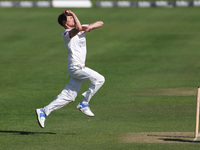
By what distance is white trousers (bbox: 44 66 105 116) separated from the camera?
1205 cm

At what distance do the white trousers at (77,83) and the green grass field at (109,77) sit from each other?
0.65 m

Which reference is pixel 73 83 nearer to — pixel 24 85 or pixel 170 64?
pixel 24 85

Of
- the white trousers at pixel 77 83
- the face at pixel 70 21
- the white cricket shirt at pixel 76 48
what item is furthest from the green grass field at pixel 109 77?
the face at pixel 70 21

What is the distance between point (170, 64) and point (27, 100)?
9.25m

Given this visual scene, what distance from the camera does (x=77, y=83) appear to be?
1230cm

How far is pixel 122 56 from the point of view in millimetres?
26344

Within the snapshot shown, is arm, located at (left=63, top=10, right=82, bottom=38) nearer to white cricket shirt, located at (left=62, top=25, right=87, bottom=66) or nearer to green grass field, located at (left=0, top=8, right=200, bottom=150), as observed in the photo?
white cricket shirt, located at (left=62, top=25, right=87, bottom=66)

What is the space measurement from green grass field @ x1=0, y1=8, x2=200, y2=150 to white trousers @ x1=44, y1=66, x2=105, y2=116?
646 millimetres

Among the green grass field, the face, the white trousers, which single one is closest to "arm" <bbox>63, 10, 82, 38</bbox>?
the face

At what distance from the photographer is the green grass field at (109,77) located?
1193cm

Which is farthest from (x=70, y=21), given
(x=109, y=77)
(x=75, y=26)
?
(x=109, y=77)

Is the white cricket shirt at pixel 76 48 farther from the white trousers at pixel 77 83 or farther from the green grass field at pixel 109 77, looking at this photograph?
the green grass field at pixel 109 77

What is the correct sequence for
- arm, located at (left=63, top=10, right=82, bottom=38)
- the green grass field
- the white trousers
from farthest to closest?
the white trousers
the green grass field
arm, located at (left=63, top=10, right=82, bottom=38)

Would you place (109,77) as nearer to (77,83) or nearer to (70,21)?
(77,83)
